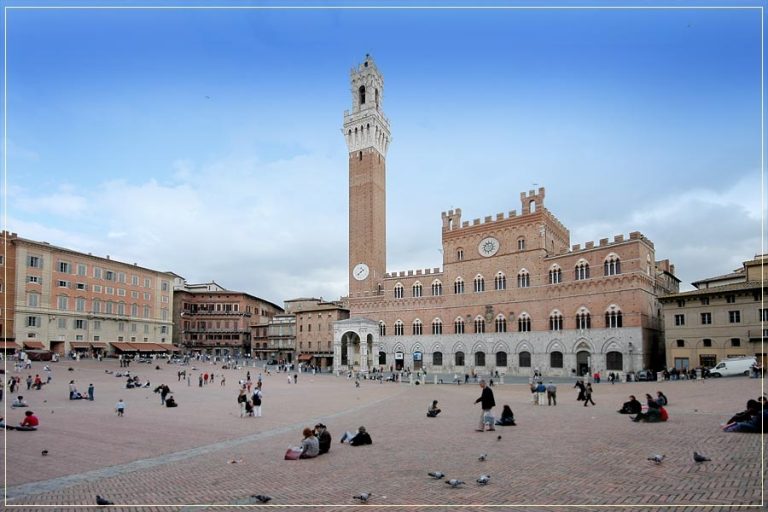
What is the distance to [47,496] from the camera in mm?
10859

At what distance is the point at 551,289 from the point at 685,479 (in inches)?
1813

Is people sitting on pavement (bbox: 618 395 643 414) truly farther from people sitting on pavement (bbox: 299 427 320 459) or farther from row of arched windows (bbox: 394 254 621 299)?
row of arched windows (bbox: 394 254 621 299)

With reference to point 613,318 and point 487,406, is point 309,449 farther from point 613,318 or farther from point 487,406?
point 613,318

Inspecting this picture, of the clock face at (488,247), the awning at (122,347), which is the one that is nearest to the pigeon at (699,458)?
the clock face at (488,247)

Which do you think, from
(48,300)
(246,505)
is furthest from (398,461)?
(48,300)

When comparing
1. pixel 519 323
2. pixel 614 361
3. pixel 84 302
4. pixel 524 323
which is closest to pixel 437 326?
pixel 519 323

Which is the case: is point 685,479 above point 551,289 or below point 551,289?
below

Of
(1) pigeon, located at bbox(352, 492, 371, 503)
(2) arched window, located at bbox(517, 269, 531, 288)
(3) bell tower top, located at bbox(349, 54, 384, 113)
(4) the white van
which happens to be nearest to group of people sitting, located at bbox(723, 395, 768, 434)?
(1) pigeon, located at bbox(352, 492, 371, 503)

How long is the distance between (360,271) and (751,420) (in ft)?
191

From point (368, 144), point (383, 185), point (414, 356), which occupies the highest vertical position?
point (368, 144)

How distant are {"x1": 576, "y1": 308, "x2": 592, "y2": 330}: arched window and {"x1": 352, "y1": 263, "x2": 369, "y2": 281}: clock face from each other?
2828cm

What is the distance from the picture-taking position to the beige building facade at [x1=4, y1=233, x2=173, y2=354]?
190 feet

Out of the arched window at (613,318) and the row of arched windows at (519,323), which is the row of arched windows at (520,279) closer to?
the row of arched windows at (519,323)

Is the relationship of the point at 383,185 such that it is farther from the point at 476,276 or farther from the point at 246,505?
the point at 246,505
